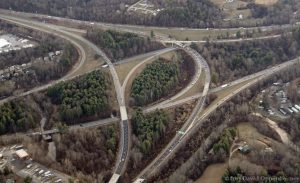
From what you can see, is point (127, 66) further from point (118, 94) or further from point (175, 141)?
point (175, 141)

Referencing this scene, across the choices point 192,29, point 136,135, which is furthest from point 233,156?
point 192,29

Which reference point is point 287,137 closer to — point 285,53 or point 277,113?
point 277,113

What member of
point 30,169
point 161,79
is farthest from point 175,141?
point 30,169

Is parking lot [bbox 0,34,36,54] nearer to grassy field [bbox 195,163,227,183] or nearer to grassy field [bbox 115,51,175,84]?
grassy field [bbox 115,51,175,84]

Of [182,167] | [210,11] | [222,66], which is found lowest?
[182,167]

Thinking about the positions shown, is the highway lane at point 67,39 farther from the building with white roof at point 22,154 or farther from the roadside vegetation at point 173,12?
the building with white roof at point 22,154
